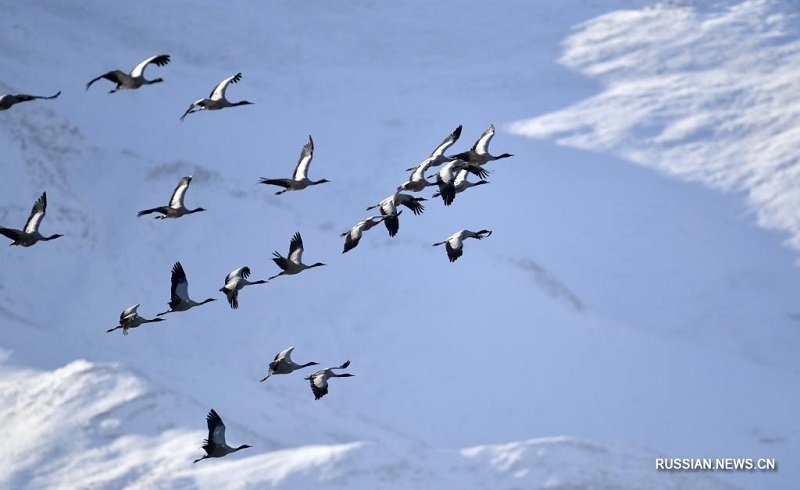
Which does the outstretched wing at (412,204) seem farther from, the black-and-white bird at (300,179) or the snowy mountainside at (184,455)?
the snowy mountainside at (184,455)

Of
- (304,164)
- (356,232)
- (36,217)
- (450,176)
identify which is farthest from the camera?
(304,164)

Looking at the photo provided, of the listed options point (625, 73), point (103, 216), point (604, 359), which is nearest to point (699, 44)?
point (625, 73)

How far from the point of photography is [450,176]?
3738 centimetres

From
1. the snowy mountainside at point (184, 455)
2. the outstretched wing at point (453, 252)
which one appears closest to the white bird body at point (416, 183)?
the outstretched wing at point (453, 252)

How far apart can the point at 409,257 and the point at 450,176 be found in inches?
818

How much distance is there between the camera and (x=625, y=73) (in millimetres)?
71125

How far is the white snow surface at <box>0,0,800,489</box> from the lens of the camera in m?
50.3

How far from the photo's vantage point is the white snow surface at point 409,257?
50.3m

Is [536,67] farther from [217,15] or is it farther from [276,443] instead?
[276,443]

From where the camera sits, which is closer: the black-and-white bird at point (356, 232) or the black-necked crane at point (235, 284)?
the black-necked crane at point (235, 284)

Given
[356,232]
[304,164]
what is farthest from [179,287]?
[304,164]

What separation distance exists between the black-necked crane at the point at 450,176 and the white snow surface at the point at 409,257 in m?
11.9

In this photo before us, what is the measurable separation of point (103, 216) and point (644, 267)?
1800 cm

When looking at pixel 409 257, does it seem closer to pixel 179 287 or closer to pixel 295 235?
pixel 295 235
